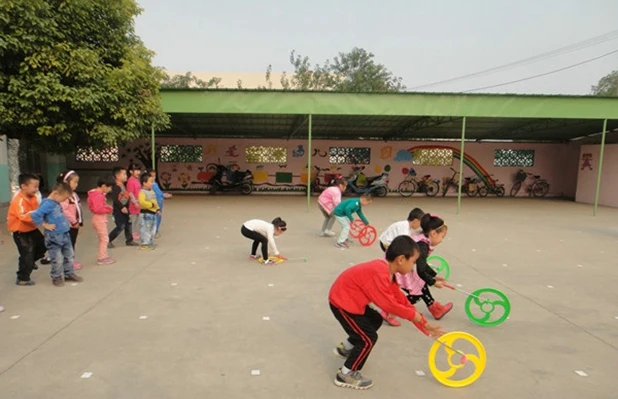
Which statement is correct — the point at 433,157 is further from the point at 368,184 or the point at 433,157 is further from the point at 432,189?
the point at 368,184

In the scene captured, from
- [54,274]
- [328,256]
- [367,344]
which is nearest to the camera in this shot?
[367,344]

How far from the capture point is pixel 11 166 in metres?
13.1

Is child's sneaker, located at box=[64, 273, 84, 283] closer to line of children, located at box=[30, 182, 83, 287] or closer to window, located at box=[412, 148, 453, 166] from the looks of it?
line of children, located at box=[30, 182, 83, 287]

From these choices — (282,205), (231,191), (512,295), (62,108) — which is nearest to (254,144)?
(231,191)

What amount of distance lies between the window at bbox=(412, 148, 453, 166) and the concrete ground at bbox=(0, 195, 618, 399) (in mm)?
11855

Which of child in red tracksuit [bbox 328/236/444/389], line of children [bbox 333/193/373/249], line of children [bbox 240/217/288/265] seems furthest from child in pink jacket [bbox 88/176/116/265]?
child in red tracksuit [bbox 328/236/444/389]

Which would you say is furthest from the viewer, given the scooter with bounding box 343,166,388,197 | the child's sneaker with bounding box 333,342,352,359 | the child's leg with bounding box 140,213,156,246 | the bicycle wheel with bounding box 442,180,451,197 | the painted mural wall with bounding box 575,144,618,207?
the bicycle wheel with bounding box 442,180,451,197

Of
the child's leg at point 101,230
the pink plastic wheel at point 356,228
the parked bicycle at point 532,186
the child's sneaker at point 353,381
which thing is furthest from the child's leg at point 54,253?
the parked bicycle at point 532,186

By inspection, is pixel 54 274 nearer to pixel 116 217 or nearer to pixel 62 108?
pixel 116 217

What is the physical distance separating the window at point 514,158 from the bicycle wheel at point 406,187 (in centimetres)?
430

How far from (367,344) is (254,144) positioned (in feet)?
52.3

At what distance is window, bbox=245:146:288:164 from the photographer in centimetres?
1797

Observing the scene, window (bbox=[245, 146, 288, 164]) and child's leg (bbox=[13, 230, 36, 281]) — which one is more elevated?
window (bbox=[245, 146, 288, 164])

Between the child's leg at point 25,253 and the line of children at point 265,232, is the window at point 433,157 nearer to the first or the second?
the line of children at point 265,232
